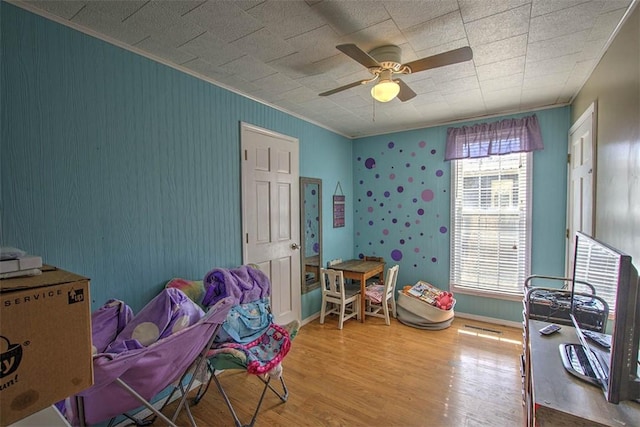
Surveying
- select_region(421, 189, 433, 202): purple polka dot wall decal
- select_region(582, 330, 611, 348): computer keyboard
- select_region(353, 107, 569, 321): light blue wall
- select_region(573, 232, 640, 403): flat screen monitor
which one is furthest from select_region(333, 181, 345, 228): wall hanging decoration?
select_region(573, 232, 640, 403): flat screen monitor

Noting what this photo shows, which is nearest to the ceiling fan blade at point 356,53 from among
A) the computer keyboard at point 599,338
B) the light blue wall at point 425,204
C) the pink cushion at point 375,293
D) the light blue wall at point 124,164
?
the light blue wall at point 124,164

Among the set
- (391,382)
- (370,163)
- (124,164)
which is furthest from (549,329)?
(370,163)

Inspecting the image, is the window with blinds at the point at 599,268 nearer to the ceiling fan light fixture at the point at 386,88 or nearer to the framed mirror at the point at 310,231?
the ceiling fan light fixture at the point at 386,88

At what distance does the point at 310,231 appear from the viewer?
12.4 feet

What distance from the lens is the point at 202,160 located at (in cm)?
248

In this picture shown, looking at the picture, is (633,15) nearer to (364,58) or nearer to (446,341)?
(364,58)

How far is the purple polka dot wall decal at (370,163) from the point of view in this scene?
14.4 ft

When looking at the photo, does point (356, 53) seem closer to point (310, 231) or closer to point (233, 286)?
point (233, 286)

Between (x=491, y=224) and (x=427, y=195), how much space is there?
834mm

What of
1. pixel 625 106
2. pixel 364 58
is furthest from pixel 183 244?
pixel 625 106

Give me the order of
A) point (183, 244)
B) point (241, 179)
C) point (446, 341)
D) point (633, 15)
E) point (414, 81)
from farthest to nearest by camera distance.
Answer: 1. point (446, 341)
2. point (241, 179)
3. point (414, 81)
4. point (183, 244)
5. point (633, 15)

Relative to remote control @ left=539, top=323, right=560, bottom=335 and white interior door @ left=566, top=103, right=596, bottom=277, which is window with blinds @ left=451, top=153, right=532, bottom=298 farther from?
remote control @ left=539, top=323, right=560, bottom=335

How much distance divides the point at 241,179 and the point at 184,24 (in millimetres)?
1335

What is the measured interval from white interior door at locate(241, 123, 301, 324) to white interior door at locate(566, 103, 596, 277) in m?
2.67
